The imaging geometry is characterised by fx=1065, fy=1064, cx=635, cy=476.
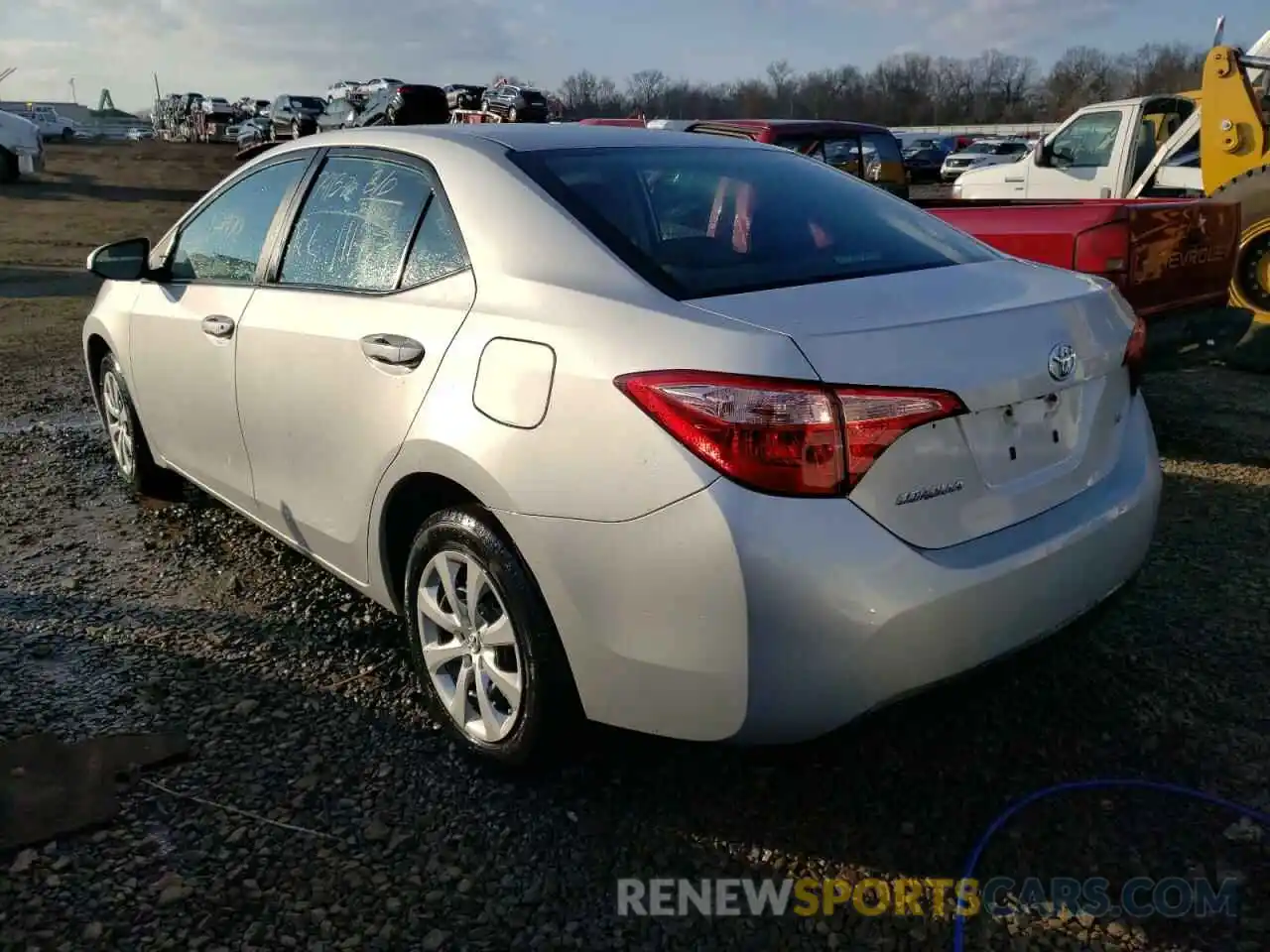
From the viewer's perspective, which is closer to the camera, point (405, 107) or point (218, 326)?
point (218, 326)

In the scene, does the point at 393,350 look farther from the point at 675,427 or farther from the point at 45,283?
the point at 45,283

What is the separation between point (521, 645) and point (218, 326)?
6.06 feet

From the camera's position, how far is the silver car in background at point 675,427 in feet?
6.95

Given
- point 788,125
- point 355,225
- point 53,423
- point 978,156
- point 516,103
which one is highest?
point 516,103

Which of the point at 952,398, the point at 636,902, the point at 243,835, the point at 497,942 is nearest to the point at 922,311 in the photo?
the point at 952,398

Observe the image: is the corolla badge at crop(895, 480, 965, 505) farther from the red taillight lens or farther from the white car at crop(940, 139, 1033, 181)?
the white car at crop(940, 139, 1033, 181)

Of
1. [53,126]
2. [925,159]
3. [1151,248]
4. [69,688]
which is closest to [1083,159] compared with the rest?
[1151,248]

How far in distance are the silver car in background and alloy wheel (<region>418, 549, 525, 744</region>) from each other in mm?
11

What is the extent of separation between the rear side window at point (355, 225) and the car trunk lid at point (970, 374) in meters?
1.12

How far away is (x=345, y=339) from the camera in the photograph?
118 inches

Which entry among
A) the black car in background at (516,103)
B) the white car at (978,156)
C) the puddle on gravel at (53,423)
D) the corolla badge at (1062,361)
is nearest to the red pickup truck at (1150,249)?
the corolla badge at (1062,361)

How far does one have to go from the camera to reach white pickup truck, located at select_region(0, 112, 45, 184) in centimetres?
2392

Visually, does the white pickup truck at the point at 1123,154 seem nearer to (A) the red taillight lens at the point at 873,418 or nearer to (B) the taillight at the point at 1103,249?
(B) the taillight at the point at 1103,249

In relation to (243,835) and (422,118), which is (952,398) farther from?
(422,118)
